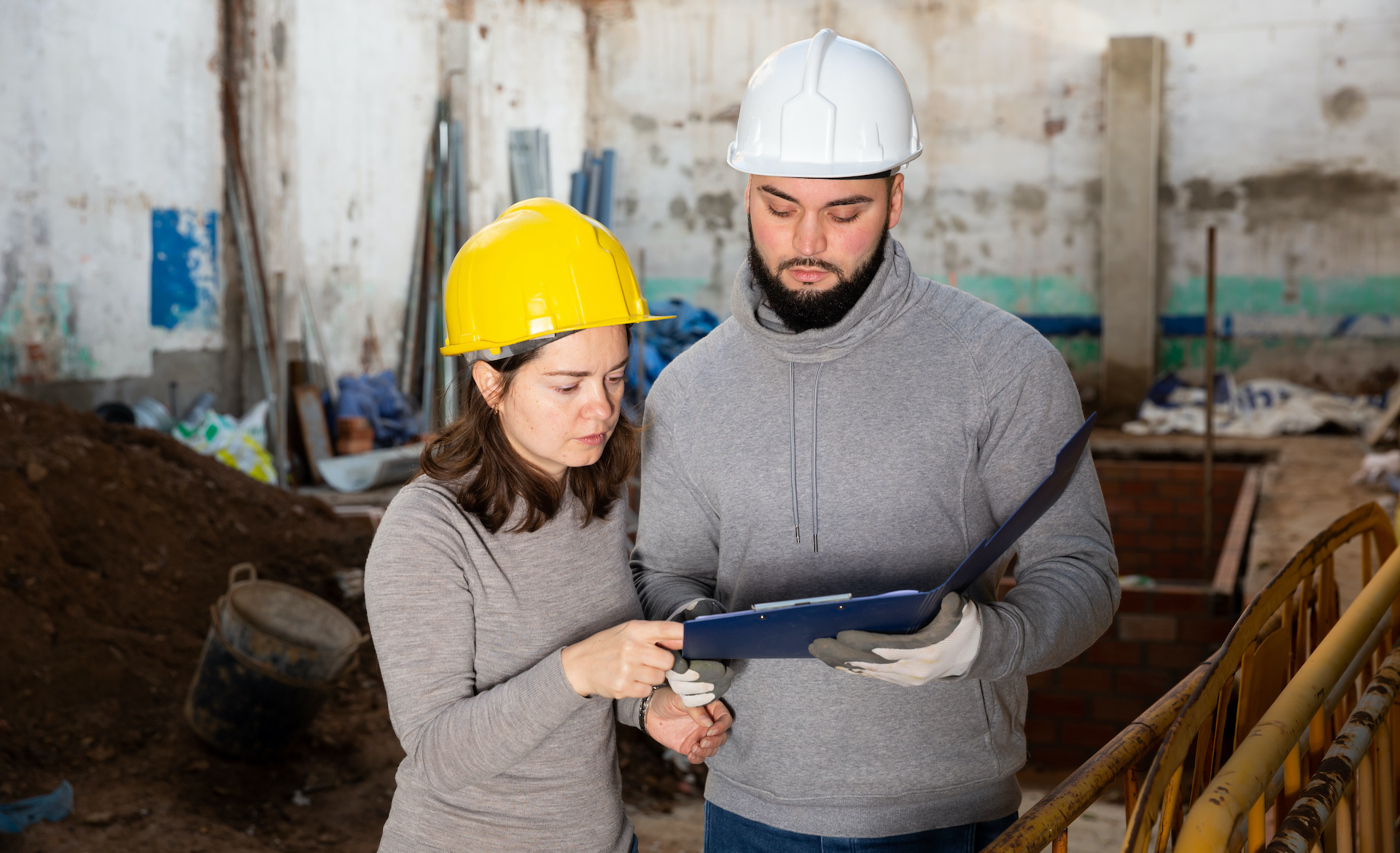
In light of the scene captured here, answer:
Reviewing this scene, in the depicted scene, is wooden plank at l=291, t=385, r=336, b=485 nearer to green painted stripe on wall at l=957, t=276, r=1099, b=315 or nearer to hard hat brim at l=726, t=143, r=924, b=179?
green painted stripe on wall at l=957, t=276, r=1099, b=315

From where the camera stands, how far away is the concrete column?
10969 mm

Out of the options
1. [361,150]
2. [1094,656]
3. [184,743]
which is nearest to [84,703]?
[184,743]

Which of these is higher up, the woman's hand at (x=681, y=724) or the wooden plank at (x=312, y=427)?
the woman's hand at (x=681, y=724)

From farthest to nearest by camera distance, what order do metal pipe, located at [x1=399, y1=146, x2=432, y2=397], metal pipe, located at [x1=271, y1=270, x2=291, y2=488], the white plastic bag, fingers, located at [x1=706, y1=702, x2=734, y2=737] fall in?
metal pipe, located at [x1=399, y1=146, x2=432, y2=397]
metal pipe, located at [x1=271, y1=270, x2=291, y2=488]
the white plastic bag
fingers, located at [x1=706, y1=702, x2=734, y2=737]

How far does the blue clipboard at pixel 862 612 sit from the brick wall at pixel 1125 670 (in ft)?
13.2

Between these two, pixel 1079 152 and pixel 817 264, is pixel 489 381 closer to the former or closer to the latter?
pixel 817 264

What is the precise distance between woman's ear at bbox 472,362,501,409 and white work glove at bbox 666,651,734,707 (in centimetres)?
46

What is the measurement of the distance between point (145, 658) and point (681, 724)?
3.77 meters

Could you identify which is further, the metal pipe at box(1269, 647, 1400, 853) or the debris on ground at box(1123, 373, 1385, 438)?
the debris on ground at box(1123, 373, 1385, 438)

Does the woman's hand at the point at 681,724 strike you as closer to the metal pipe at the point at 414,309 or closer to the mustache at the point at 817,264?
the mustache at the point at 817,264

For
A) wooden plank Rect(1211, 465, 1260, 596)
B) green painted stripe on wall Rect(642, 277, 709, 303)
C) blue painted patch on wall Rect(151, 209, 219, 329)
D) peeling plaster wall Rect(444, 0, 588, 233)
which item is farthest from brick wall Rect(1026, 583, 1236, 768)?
green painted stripe on wall Rect(642, 277, 709, 303)

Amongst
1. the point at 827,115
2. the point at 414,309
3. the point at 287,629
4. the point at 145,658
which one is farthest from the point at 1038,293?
the point at 827,115

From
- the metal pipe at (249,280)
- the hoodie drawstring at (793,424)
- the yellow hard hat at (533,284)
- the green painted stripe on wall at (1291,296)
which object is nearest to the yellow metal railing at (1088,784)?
the hoodie drawstring at (793,424)

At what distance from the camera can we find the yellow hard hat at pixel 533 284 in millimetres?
1622
